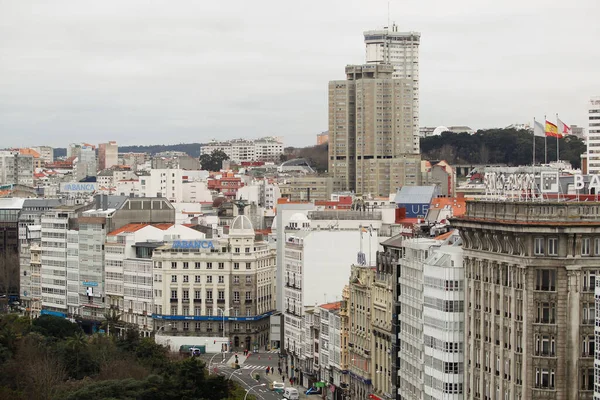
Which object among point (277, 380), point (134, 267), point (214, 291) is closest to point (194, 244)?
point (214, 291)

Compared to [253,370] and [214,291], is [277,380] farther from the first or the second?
[214,291]

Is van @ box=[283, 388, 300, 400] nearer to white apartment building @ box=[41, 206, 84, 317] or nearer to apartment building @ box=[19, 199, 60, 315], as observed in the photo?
white apartment building @ box=[41, 206, 84, 317]

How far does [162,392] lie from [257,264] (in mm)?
51661

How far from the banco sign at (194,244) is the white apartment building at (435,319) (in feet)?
179

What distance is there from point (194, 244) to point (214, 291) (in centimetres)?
489

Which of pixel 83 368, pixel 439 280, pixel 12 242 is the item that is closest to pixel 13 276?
pixel 12 242

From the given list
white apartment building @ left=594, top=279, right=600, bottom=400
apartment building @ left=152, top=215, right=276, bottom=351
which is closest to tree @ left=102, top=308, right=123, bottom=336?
apartment building @ left=152, top=215, right=276, bottom=351

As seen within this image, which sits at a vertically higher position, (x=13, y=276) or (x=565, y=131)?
(x=565, y=131)

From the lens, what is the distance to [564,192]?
79375 millimetres

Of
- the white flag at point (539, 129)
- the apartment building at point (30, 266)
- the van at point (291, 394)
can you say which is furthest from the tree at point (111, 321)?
the white flag at point (539, 129)

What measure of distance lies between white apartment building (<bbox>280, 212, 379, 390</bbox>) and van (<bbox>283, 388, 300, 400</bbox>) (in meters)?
7.91

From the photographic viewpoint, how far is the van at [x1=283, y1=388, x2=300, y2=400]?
113 metres

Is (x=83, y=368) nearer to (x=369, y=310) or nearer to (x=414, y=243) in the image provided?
(x=369, y=310)

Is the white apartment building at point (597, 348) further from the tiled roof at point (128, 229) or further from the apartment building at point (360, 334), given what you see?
the tiled roof at point (128, 229)
